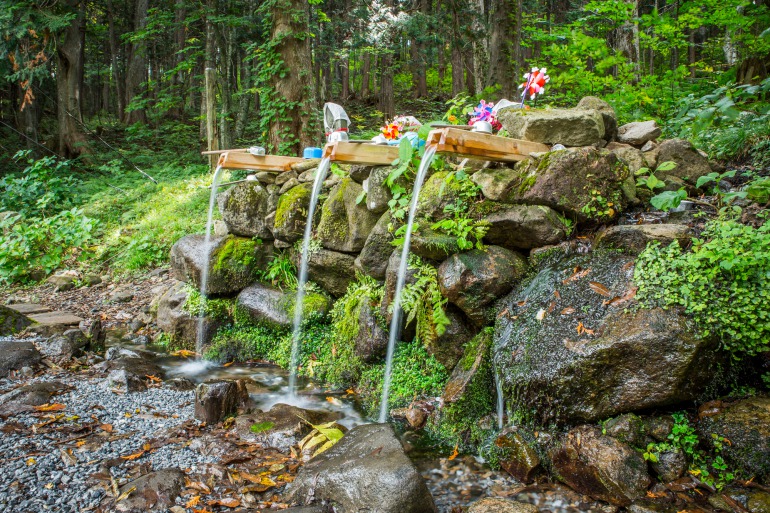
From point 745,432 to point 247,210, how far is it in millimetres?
6558

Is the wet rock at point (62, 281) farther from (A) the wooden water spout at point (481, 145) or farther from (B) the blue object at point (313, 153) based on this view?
(A) the wooden water spout at point (481, 145)

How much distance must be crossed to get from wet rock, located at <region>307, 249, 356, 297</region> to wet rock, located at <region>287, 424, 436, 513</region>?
2.96 meters

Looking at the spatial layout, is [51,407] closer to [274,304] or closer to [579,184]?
[274,304]

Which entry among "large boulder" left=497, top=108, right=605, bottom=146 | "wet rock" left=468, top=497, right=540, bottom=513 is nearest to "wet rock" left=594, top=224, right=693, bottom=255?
"large boulder" left=497, top=108, right=605, bottom=146

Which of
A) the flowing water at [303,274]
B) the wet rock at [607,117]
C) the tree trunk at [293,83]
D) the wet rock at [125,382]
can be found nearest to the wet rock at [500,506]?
the flowing water at [303,274]

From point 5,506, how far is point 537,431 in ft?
12.9

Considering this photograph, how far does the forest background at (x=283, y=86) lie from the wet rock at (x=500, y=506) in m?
3.15

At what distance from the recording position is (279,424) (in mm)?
4777

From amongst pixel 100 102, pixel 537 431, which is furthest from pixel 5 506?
pixel 100 102

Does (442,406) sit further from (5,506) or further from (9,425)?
(9,425)

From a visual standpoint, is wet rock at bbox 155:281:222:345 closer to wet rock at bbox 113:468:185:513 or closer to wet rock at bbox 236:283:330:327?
wet rock at bbox 236:283:330:327

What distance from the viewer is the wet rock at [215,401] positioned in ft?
16.0

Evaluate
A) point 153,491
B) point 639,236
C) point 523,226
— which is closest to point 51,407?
point 153,491

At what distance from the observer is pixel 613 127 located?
596 cm
